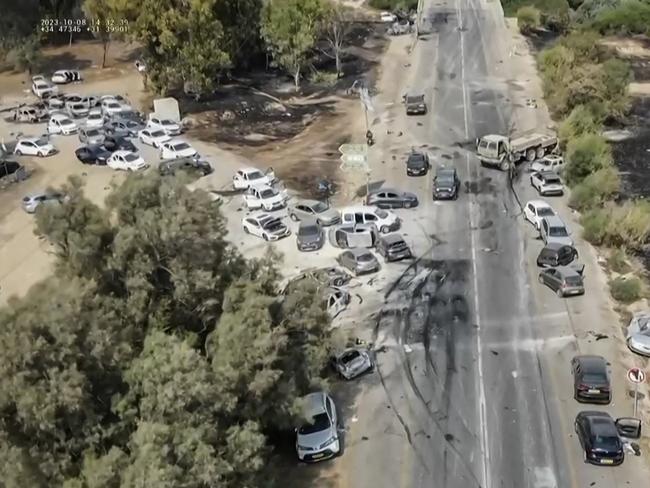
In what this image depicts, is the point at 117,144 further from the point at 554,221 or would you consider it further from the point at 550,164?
the point at 554,221

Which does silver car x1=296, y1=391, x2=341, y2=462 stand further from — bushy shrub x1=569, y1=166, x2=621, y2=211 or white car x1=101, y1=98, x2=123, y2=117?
white car x1=101, y1=98, x2=123, y2=117

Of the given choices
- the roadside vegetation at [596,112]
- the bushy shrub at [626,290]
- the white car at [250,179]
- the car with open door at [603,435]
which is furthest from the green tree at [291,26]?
the car with open door at [603,435]

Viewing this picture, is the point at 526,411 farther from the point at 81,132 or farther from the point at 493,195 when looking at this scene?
the point at 81,132

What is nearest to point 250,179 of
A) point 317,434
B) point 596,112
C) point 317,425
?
point 317,425

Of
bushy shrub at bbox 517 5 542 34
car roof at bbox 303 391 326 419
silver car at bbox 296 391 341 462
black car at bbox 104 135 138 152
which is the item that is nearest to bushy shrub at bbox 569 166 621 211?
car roof at bbox 303 391 326 419

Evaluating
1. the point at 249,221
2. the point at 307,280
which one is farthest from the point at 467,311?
the point at 249,221
